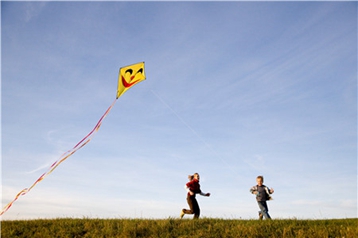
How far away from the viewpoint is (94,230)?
39.9 feet

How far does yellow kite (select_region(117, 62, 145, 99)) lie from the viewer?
13.1 metres

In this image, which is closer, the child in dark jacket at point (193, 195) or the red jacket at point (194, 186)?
the child in dark jacket at point (193, 195)

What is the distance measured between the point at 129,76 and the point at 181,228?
586 cm

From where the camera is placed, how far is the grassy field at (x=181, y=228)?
11.4 m

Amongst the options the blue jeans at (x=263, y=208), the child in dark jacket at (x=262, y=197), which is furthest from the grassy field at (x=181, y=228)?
the child in dark jacket at (x=262, y=197)

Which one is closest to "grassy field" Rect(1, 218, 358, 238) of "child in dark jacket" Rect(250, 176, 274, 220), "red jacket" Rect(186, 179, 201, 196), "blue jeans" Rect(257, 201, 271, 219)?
"blue jeans" Rect(257, 201, 271, 219)

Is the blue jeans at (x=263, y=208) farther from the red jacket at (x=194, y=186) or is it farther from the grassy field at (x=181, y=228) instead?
the red jacket at (x=194, y=186)

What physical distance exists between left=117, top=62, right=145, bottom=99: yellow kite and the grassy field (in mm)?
4838

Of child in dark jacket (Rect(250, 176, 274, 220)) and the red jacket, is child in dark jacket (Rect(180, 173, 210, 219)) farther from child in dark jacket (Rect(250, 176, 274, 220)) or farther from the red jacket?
child in dark jacket (Rect(250, 176, 274, 220))

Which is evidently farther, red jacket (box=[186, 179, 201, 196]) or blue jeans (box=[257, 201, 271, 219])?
red jacket (box=[186, 179, 201, 196])

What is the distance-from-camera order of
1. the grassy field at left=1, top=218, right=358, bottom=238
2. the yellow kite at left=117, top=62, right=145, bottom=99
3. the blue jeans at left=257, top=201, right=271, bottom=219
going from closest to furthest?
the grassy field at left=1, top=218, right=358, bottom=238 < the yellow kite at left=117, top=62, right=145, bottom=99 < the blue jeans at left=257, top=201, right=271, bottom=219

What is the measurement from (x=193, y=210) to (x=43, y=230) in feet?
18.6

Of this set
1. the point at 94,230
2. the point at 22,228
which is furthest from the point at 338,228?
the point at 22,228

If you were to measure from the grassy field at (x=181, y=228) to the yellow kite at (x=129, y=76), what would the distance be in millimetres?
4838
